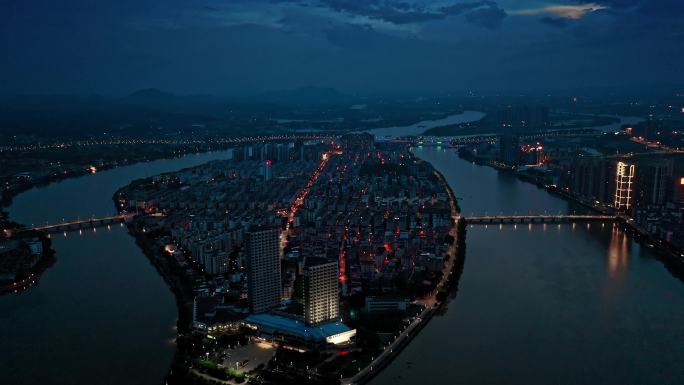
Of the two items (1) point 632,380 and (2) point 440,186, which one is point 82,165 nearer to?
(2) point 440,186

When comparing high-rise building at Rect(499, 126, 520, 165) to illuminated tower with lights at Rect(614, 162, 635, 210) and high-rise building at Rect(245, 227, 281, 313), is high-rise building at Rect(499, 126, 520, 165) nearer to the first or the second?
illuminated tower with lights at Rect(614, 162, 635, 210)

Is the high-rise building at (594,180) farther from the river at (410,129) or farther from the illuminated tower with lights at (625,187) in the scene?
the river at (410,129)

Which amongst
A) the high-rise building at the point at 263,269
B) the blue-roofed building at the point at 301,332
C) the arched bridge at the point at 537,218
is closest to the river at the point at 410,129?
the arched bridge at the point at 537,218

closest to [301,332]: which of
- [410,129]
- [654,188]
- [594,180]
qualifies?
[654,188]

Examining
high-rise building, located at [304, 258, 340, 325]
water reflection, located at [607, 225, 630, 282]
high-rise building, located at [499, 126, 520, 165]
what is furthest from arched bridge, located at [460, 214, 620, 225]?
high-rise building, located at [499, 126, 520, 165]

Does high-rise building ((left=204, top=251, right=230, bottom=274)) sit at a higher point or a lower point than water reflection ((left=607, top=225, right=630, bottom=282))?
higher

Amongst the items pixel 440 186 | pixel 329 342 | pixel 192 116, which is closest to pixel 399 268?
pixel 329 342
